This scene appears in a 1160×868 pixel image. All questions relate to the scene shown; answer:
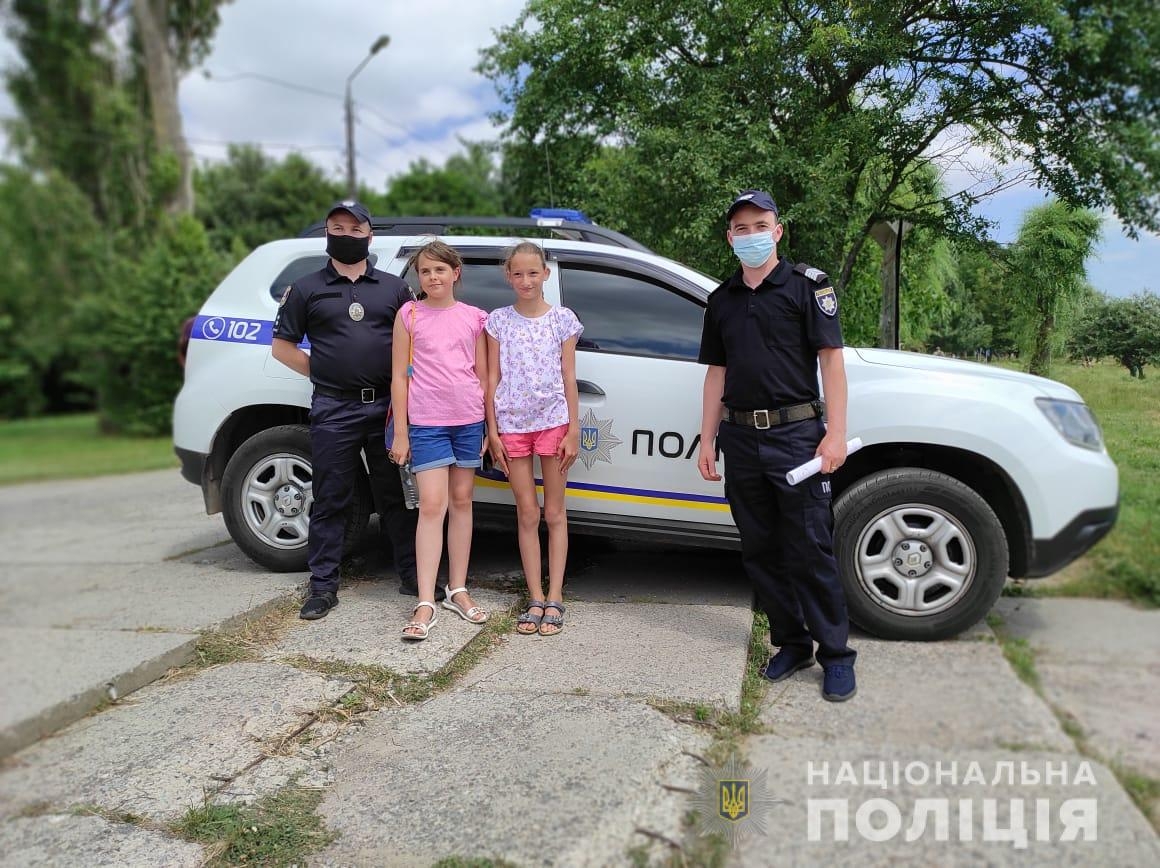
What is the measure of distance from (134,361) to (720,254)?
2.96 m

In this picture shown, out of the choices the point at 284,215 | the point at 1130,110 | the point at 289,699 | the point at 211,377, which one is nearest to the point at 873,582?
the point at 1130,110

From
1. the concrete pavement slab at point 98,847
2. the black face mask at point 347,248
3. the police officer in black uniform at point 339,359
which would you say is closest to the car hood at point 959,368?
the police officer in black uniform at point 339,359

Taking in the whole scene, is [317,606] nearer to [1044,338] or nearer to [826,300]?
[826,300]

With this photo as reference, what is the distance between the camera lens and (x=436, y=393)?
11.8 feet

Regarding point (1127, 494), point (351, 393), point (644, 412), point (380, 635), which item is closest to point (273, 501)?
point (351, 393)

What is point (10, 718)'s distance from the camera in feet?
3.83

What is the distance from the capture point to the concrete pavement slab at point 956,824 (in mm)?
1804

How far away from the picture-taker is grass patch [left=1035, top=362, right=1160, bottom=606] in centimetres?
207

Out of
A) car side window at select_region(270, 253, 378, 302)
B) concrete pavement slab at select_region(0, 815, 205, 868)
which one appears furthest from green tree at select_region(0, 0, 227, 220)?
car side window at select_region(270, 253, 378, 302)

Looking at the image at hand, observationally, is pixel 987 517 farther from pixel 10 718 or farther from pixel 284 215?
pixel 284 215

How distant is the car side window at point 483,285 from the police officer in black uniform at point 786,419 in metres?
1.45

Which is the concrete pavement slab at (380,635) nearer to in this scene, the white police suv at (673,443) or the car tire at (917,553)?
the white police suv at (673,443)

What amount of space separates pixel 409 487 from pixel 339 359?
2.19 ft

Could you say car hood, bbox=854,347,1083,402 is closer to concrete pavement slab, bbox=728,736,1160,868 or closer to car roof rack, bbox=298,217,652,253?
concrete pavement slab, bbox=728,736,1160,868
